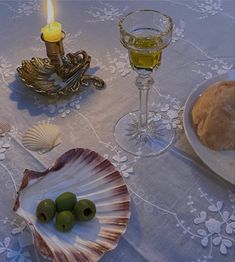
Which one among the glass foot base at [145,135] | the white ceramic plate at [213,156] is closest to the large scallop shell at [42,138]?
the glass foot base at [145,135]

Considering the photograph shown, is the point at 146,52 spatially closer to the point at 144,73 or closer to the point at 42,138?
the point at 144,73

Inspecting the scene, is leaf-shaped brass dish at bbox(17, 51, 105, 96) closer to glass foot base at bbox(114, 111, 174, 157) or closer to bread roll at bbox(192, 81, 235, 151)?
glass foot base at bbox(114, 111, 174, 157)

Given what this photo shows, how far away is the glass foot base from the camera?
2.49ft

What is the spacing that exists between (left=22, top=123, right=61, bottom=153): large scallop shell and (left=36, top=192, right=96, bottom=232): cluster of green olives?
16 cm

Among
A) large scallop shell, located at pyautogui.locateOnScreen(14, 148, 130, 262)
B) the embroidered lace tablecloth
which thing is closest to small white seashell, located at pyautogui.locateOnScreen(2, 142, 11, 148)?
the embroidered lace tablecloth

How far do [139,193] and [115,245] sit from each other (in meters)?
0.12

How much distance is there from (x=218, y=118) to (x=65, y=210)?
0.29m

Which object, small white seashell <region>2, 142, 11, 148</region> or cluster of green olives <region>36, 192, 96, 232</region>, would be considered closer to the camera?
cluster of green olives <region>36, 192, 96, 232</region>

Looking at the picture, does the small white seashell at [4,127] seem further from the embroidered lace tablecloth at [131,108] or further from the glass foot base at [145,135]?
the glass foot base at [145,135]

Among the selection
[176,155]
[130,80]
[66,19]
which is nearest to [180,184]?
[176,155]

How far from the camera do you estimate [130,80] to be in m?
0.90

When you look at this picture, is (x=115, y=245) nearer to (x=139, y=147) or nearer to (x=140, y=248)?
(x=140, y=248)

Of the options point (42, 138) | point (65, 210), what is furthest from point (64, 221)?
point (42, 138)

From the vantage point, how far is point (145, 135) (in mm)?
791
